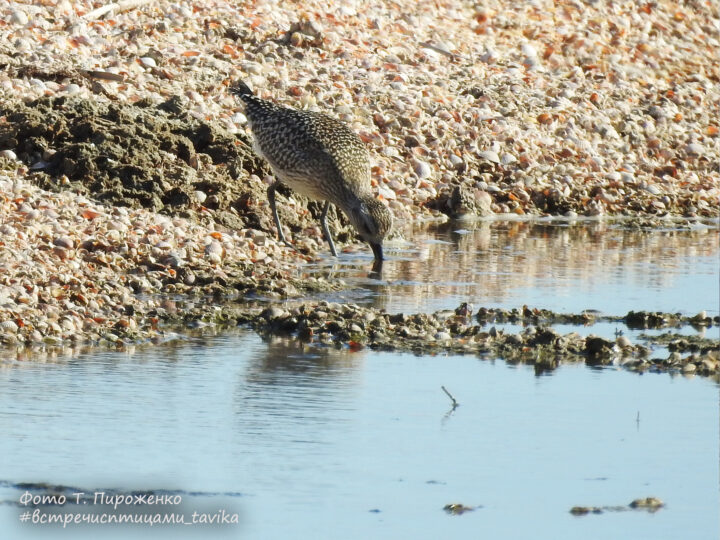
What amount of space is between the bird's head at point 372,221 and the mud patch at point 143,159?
3.01ft

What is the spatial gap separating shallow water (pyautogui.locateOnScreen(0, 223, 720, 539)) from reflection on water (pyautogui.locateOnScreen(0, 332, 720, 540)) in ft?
0.04

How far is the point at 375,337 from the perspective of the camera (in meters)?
8.48

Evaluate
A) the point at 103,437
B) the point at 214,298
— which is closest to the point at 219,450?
the point at 103,437

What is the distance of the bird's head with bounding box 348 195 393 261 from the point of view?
11117 mm

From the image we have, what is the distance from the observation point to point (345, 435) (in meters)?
6.46

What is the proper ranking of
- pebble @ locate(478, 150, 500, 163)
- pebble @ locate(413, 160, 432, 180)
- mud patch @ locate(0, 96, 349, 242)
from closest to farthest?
mud patch @ locate(0, 96, 349, 242)
pebble @ locate(413, 160, 432, 180)
pebble @ locate(478, 150, 500, 163)

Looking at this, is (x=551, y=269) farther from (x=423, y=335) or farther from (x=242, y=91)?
(x=242, y=91)

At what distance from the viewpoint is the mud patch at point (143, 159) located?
11.4 m

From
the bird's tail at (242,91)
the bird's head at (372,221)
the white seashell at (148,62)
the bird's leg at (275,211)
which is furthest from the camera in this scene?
the white seashell at (148,62)

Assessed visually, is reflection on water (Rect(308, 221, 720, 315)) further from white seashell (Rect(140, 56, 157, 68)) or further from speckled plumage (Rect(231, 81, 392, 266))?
white seashell (Rect(140, 56, 157, 68))

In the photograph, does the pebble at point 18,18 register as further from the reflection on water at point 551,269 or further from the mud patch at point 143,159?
the reflection on water at point 551,269

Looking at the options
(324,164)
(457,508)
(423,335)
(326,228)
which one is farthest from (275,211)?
(457,508)

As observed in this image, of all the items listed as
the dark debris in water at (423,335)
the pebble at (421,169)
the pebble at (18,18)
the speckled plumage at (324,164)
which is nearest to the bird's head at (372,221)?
the speckled plumage at (324,164)

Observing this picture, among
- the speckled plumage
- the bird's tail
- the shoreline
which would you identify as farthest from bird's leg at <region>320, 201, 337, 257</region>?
the bird's tail
